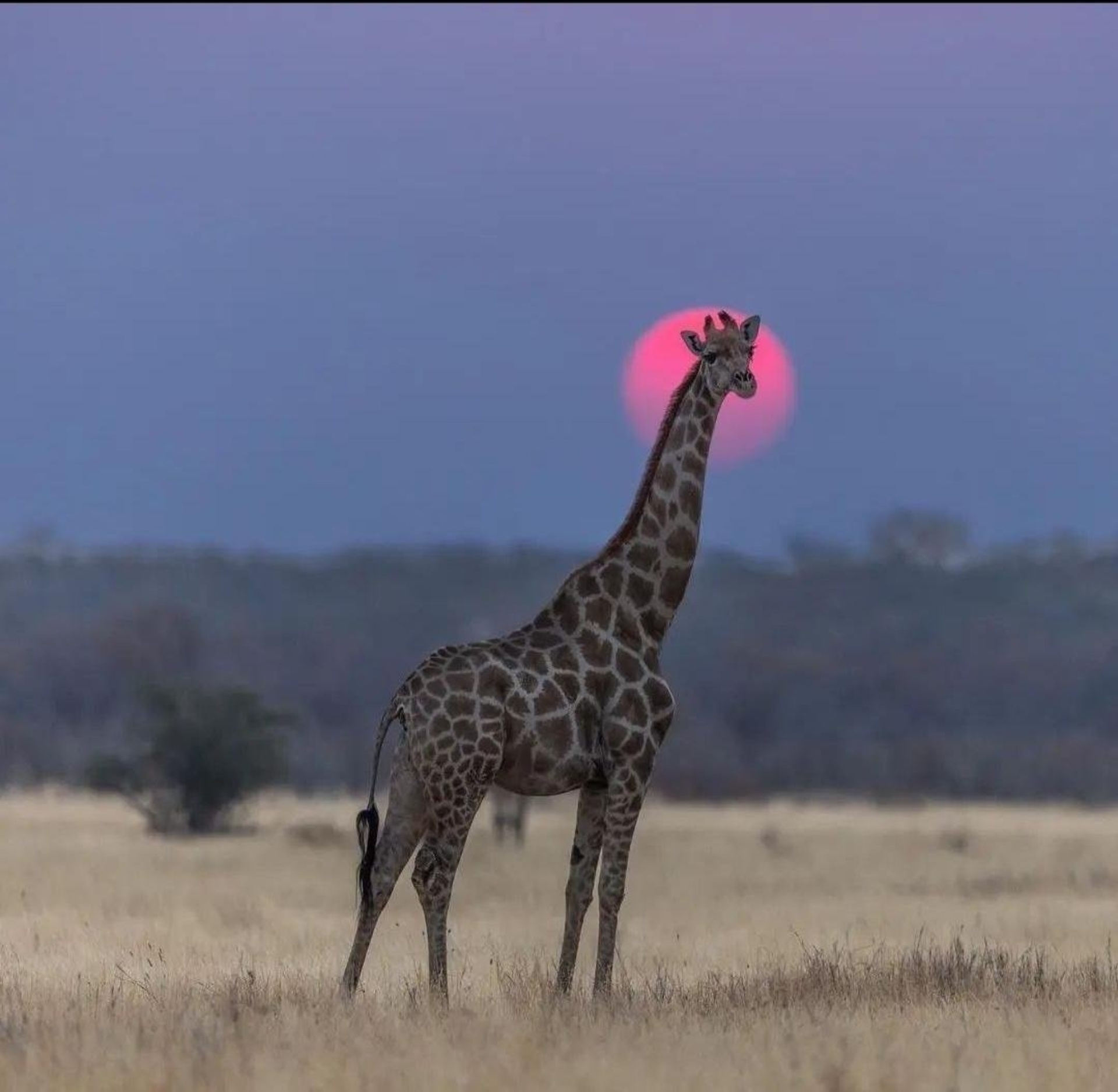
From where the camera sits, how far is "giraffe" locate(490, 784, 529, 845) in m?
30.4

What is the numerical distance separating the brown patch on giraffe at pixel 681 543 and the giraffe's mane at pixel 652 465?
23cm

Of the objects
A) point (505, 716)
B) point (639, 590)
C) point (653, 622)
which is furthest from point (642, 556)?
point (505, 716)

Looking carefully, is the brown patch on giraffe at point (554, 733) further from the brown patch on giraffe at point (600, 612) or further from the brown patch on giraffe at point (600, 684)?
the brown patch on giraffe at point (600, 612)

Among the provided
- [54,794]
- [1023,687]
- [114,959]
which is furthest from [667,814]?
[1023,687]

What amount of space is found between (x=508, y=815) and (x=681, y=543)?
20649 millimetres

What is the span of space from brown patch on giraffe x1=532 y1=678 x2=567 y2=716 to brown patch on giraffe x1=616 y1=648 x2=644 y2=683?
1.36ft

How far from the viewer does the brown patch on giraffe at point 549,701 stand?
37.8 ft

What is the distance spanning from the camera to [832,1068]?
8562mm

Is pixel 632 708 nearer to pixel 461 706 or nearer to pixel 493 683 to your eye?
pixel 493 683

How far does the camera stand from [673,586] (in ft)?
39.8

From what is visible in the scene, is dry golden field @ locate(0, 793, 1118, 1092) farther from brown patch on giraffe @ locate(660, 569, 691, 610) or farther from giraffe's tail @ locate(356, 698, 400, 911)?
brown patch on giraffe @ locate(660, 569, 691, 610)

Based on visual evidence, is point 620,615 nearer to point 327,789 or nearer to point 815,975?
point 815,975

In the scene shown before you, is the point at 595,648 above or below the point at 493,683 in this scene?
above

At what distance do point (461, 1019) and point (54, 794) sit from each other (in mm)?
39012
